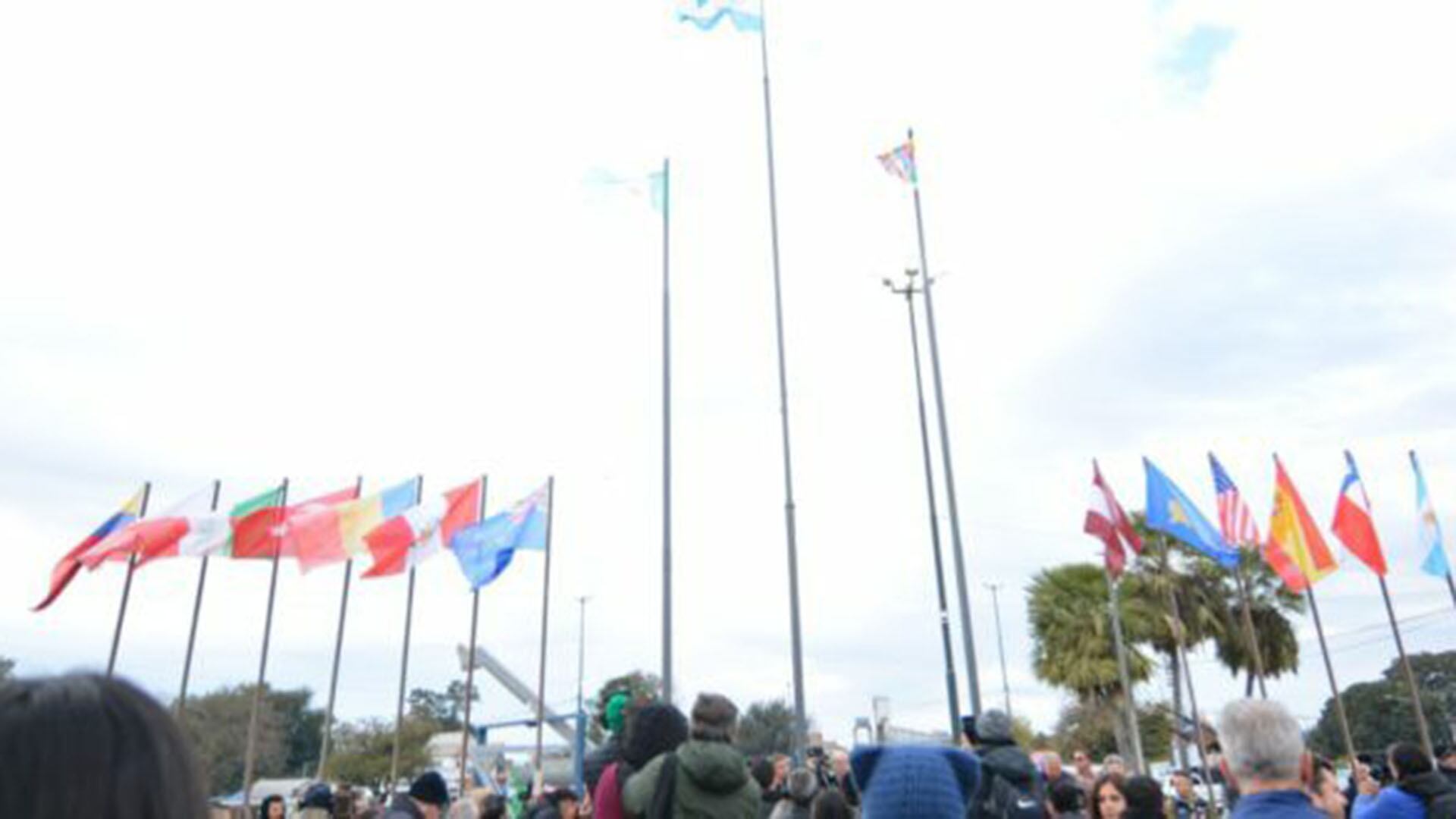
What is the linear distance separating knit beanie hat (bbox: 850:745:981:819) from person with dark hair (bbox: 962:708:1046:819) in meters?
2.42

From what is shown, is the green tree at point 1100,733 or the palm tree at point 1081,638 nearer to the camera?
the palm tree at point 1081,638

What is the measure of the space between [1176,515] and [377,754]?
71.7 m

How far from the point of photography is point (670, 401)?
18.5 meters

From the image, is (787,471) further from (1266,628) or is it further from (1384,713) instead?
(1384,713)

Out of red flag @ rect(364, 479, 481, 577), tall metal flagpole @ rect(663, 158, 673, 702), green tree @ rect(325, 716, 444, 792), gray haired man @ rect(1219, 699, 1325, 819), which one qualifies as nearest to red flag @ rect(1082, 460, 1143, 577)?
tall metal flagpole @ rect(663, 158, 673, 702)

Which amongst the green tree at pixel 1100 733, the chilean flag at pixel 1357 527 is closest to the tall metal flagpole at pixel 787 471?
the chilean flag at pixel 1357 527

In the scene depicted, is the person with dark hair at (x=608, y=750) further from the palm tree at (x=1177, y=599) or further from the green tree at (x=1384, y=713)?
the green tree at (x=1384, y=713)

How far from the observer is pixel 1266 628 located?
3131cm

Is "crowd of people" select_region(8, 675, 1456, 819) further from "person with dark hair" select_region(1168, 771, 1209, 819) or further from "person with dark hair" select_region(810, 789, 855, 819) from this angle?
"person with dark hair" select_region(1168, 771, 1209, 819)

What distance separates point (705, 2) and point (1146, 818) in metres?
18.1

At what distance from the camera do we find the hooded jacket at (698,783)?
5.52 m

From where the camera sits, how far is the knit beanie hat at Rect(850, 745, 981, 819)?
3.82 metres

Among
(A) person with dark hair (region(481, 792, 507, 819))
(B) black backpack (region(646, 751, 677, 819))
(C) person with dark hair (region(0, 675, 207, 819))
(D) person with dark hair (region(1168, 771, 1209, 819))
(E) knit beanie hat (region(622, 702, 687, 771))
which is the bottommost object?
(D) person with dark hair (region(1168, 771, 1209, 819))

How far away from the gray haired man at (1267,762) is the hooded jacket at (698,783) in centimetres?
267
